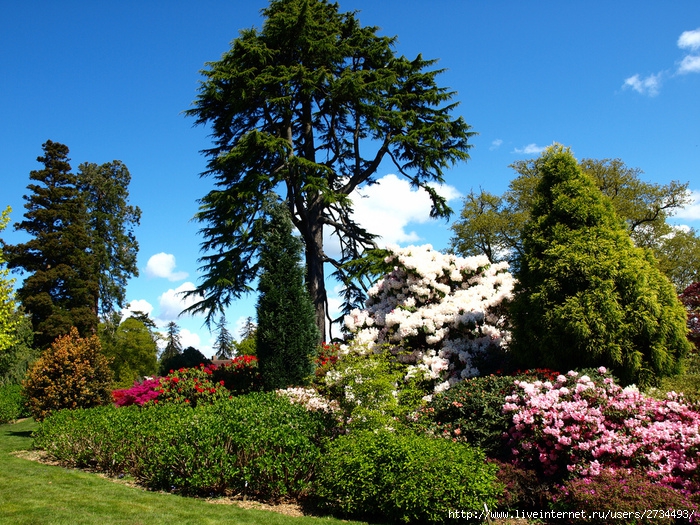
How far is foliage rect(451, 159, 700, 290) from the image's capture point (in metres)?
25.4

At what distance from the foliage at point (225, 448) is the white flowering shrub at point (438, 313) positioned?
198 centimetres

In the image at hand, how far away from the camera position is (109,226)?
107 ft

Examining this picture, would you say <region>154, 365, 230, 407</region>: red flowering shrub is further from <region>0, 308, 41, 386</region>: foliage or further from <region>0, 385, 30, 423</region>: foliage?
<region>0, 308, 41, 386</region>: foliage

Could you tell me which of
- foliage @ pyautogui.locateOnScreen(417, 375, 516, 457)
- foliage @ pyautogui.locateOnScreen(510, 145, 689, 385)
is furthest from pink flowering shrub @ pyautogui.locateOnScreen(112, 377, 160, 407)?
foliage @ pyautogui.locateOnScreen(510, 145, 689, 385)

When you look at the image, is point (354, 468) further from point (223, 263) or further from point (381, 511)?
point (223, 263)

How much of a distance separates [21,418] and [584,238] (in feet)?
63.0

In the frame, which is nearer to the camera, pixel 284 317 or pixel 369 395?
pixel 369 395

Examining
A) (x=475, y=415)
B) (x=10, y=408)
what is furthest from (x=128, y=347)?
(x=475, y=415)

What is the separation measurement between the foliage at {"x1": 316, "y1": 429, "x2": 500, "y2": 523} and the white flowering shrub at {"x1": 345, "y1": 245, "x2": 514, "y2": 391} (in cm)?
241

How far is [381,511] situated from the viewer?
17.7ft

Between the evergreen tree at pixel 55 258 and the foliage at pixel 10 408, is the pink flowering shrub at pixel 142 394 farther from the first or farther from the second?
the evergreen tree at pixel 55 258

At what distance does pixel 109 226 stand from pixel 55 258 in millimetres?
5204

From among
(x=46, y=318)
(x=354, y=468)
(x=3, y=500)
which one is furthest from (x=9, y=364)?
(x=354, y=468)

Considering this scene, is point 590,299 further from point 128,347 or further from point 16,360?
point 128,347
